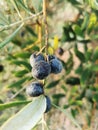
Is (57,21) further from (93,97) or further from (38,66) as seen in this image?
(38,66)

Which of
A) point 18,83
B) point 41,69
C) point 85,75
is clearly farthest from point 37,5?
point 85,75

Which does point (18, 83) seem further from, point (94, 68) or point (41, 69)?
point (41, 69)

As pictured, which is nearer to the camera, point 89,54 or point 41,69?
point 41,69

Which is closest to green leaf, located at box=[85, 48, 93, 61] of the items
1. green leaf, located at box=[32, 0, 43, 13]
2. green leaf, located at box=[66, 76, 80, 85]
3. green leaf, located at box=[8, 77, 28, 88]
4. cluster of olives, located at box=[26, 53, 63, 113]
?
green leaf, located at box=[66, 76, 80, 85]

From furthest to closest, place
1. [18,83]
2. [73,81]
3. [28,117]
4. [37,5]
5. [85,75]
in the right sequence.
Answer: [73,81], [85,75], [18,83], [37,5], [28,117]

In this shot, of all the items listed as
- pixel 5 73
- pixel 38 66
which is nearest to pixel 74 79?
pixel 5 73

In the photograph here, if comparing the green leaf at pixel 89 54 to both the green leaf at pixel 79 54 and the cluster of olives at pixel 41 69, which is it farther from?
the cluster of olives at pixel 41 69

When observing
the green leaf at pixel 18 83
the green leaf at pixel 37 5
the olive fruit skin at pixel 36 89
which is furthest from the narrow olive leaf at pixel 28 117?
the green leaf at pixel 18 83
